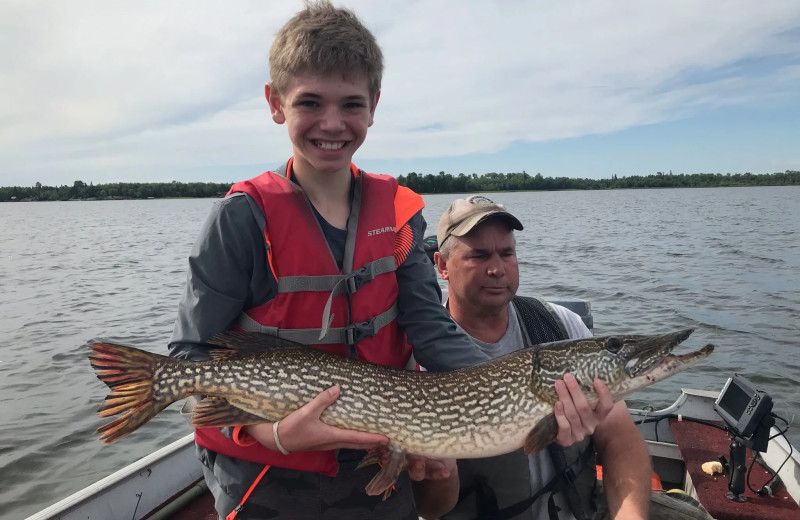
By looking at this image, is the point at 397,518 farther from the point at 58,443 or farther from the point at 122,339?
the point at 122,339

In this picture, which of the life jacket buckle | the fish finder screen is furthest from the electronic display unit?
the life jacket buckle

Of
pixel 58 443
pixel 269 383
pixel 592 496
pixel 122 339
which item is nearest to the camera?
pixel 269 383

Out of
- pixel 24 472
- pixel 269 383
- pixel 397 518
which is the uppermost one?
pixel 269 383

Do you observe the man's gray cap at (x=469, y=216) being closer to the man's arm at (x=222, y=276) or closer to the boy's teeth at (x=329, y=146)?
the boy's teeth at (x=329, y=146)

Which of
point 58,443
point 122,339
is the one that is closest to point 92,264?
point 122,339

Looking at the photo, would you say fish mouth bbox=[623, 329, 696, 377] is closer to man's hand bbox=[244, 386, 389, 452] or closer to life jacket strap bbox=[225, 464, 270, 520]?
man's hand bbox=[244, 386, 389, 452]

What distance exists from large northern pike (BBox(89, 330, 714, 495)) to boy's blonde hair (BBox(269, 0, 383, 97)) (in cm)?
118

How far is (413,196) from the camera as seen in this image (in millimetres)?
2979

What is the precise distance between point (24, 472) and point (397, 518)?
6497 millimetres

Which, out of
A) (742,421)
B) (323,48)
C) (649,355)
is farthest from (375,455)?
(742,421)

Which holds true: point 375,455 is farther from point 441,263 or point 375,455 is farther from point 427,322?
point 441,263

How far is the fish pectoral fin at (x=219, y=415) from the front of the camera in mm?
2312

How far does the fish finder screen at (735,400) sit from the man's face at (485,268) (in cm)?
213

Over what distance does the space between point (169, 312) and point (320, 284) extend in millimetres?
12375
